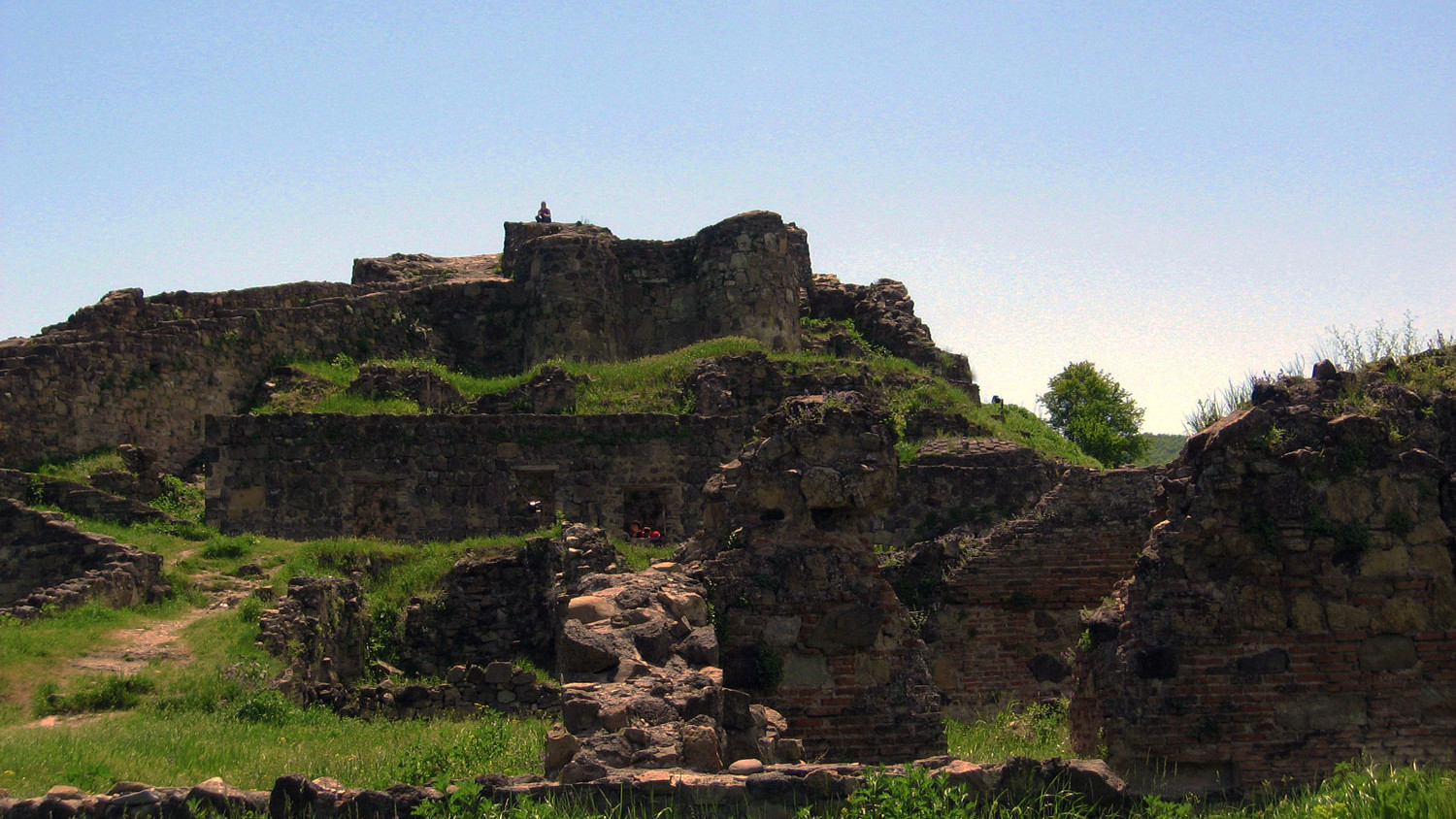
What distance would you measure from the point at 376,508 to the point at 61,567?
5207 mm

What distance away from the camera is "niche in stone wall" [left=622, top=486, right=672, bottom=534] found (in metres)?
23.9

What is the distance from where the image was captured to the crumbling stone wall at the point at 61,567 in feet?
57.7

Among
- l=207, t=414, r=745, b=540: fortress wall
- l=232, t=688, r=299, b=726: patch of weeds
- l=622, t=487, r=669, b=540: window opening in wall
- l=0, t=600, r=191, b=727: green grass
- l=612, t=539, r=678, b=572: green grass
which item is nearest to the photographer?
l=232, t=688, r=299, b=726: patch of weeds

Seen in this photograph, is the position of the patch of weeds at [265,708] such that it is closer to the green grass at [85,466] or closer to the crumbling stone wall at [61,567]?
the crumbling stone wall at [61,567]

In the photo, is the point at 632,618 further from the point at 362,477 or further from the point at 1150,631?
the point at 362,477

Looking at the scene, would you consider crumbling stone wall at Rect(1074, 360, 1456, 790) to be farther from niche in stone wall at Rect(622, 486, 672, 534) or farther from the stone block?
niche in stone wall at Rect(622, 486, 672, 534)

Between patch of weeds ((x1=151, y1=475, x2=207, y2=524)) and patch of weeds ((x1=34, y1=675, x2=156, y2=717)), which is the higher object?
patch of weeds ((x1=151, y1=475, x2=207, y2=524))

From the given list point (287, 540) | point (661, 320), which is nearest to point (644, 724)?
point (287, 540)

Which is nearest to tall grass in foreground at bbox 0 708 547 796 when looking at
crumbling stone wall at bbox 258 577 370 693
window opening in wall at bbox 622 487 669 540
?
crumbling stone wall at bbox 258 577 370 693

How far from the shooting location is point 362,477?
76.8 feet

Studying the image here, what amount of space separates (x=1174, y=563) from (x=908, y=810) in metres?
4.38

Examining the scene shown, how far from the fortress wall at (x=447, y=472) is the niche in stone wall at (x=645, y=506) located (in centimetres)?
2

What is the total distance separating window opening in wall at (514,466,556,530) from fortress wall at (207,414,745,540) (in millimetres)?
21

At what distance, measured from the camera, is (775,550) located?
1120 cm
